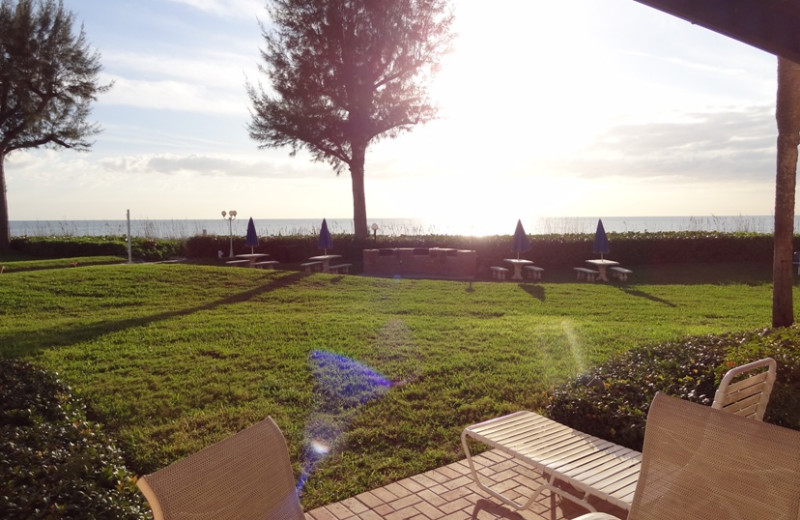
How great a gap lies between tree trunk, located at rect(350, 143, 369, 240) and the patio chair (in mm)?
19617

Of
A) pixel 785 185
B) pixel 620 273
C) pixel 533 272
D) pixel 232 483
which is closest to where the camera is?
pixel 232 483

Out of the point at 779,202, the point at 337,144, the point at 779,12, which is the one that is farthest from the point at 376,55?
the point at 779,12

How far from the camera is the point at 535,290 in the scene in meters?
13.5

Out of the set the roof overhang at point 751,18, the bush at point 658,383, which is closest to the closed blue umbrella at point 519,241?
the bush at point 658,383

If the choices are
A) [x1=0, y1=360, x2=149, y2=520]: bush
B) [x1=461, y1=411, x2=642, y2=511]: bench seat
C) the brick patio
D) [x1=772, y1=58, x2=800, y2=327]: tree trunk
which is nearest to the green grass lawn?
the brick patio

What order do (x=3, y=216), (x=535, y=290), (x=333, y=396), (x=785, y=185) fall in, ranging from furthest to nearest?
(x=3, y=216) < (x=535, y=290) < (x=785, y=185) < (x=333, y=396)

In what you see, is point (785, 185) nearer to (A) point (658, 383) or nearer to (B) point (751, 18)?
(B) point (751, 18)

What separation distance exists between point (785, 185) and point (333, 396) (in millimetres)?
6414

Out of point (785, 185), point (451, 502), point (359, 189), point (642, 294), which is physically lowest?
point (451, 502)

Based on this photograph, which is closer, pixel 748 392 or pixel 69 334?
pixel 748 392

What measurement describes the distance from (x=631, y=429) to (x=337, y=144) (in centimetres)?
1935

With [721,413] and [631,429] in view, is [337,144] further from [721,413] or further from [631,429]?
[721,413]

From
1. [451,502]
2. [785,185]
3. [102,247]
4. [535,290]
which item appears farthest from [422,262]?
[451,502]

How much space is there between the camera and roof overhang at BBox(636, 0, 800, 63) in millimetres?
3714
